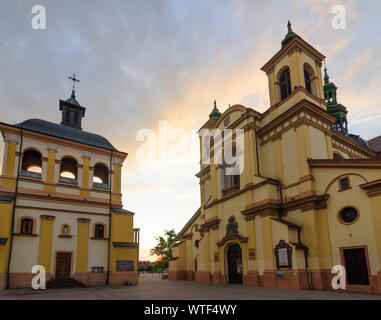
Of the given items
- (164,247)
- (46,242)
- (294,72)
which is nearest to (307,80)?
(294,72)

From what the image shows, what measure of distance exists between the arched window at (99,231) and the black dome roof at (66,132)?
6.94 metres

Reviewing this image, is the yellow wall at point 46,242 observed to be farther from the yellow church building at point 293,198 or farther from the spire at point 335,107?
the spire at point 335,107

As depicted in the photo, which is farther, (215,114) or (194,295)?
(215,114)

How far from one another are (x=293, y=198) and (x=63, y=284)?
17381 millimetres

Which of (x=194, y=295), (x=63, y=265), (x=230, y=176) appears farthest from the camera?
(x=230, y=176)

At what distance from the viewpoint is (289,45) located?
2477cm

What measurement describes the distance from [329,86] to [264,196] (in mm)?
24459

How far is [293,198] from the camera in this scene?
2120 centimetres

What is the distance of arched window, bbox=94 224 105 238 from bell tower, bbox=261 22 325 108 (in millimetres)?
17419

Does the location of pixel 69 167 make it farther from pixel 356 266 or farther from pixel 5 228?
pixel 356 266

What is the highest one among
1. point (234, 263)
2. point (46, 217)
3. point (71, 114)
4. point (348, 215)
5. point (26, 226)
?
point (71, 114)

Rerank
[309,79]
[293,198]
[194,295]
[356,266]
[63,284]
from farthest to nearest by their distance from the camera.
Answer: [309,79], [63,284], [293,198], [356,266], [194,295]

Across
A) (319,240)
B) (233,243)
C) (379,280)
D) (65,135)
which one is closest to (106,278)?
(233,243)
